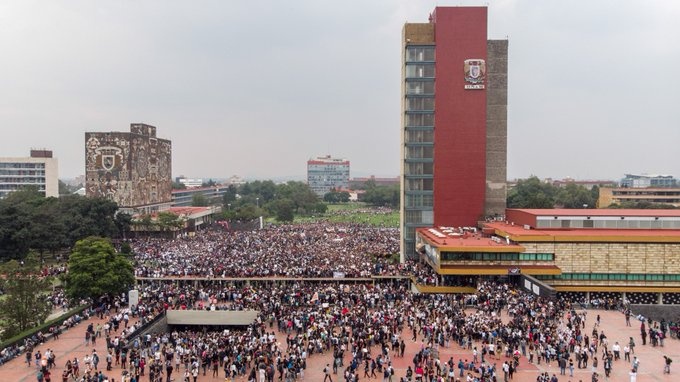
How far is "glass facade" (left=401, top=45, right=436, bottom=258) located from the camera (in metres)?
58.5

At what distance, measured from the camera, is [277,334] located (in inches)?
1298

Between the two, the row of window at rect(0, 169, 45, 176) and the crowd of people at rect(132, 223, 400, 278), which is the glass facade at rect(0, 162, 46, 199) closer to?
the row of window at rect(0, 169, 45, 176)

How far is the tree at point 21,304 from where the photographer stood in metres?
34.1

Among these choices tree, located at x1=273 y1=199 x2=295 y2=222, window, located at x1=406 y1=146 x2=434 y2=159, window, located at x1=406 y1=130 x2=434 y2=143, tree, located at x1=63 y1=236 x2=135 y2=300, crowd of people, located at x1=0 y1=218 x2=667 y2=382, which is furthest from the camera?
tree, located at x1=273 y1=199 x2=295 y2=222

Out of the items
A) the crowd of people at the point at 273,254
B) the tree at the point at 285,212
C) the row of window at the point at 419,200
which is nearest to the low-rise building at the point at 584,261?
the crowd of people at the point at 273,254

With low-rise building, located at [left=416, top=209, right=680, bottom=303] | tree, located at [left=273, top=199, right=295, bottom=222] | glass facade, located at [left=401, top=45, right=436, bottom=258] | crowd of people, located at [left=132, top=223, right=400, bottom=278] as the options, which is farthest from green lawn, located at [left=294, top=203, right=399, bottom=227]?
low-rise building, located at [left=416, top=209, right=680, bottom=303]

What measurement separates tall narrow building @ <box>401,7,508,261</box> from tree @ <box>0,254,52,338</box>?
115 ft

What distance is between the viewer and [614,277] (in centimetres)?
4431

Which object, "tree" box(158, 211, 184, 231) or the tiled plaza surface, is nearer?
the tiled plaza surface

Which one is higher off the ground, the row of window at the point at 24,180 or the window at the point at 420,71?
the window at the point at 420,71

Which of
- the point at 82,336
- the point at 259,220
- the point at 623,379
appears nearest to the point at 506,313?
the point at 623,379

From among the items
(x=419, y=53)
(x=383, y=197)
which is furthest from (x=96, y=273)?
(x=383, y=197)

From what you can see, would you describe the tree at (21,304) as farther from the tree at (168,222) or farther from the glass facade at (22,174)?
the glass facade at (22,174)

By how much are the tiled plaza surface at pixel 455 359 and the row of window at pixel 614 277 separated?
1015 centimetres
